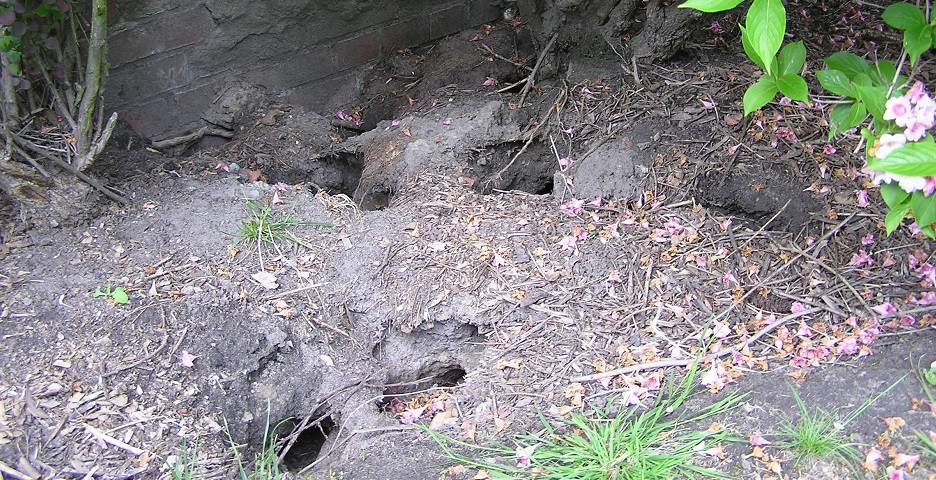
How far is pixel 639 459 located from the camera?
1.80 metres

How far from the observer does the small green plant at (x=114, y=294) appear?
225 cm

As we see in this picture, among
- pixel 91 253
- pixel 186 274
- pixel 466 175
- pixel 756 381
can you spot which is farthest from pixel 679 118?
pixel 91 253

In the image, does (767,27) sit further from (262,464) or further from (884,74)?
(262,464)

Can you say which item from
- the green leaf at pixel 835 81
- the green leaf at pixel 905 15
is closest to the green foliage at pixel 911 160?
the green leaf at pixel 835 81

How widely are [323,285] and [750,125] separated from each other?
1.74m

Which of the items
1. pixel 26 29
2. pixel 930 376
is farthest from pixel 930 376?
pixel 26 29

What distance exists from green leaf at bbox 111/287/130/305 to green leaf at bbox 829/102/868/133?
6.91ft

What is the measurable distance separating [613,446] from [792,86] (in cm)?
99

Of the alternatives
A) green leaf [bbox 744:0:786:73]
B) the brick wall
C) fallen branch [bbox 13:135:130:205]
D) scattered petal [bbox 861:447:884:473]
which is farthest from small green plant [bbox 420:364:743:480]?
the brick wall

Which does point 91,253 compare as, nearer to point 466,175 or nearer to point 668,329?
point 466,175

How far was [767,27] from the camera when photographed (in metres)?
1.15

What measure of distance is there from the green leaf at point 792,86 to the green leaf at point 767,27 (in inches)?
12.1

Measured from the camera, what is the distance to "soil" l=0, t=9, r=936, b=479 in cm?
196

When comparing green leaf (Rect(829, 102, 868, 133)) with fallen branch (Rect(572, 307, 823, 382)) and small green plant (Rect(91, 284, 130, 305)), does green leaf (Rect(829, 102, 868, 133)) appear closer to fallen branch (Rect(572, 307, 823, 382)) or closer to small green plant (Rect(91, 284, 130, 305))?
fallen branch (Rect(572, 307, 823, 382))
